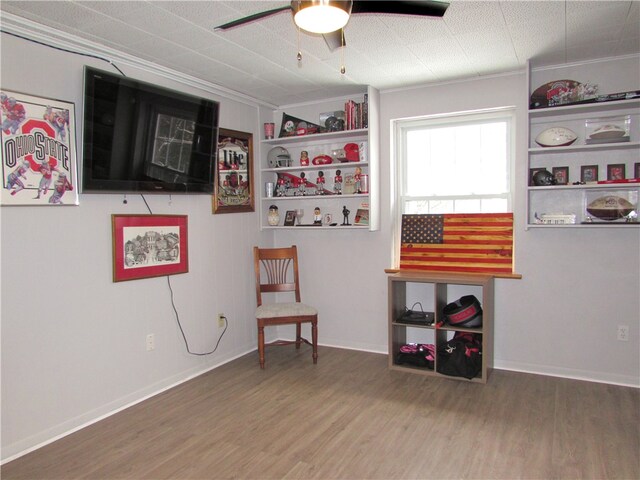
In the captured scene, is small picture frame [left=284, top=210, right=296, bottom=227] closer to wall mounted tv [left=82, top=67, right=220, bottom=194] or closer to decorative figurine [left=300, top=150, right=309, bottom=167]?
decorative figurine [left=300, top=150, right=309, bottom=167]

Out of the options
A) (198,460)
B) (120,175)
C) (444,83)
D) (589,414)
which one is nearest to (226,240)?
(120,175)

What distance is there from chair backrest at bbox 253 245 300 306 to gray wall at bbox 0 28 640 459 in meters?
0.16

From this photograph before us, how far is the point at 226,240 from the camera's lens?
4.11 m

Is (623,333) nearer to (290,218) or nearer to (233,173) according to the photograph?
(290,218)

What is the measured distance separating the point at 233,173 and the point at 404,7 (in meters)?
2.58

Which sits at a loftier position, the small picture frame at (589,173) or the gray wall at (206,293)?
the small picture frame at (589,173)

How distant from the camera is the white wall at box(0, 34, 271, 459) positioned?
254cm

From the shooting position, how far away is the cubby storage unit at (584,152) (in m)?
3.26

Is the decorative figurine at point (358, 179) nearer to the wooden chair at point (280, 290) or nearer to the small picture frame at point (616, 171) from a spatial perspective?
the wooden chair at point (280, 290)

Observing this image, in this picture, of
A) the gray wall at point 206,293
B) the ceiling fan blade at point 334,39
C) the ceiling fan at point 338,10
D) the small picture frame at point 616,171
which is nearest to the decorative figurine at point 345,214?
the gray wall at point 206,293

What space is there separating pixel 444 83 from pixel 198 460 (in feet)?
10.9

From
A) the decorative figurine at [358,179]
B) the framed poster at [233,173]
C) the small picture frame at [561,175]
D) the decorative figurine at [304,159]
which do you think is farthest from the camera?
the decorative figurine at [304,159]

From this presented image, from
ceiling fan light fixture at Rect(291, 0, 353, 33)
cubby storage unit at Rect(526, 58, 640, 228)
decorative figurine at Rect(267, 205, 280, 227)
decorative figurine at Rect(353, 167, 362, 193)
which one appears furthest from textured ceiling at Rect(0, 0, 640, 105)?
decorative figurine at Rect(267, 205, 280, 227)

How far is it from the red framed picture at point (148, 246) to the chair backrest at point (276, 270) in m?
0.77
